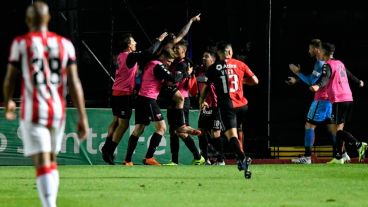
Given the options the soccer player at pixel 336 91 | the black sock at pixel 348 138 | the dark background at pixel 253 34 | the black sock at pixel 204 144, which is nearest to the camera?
the black sock at pixel 348 138

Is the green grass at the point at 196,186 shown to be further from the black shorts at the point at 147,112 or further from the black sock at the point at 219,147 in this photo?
the black sock at the point at 219,147

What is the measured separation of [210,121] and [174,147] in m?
0.95

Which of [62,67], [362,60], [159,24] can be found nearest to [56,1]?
[159,24]

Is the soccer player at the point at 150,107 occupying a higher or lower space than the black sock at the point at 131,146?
higher

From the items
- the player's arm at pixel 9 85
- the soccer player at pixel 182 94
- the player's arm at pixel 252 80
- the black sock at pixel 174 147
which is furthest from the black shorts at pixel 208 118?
the player's arm at pixel 9 85

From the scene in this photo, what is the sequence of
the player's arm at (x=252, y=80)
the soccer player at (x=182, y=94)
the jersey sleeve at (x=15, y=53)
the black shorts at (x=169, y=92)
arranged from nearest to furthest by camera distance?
the jersey sleeve at (x=15, y=53)
the player's arm at (x=252, y=80)
the soccer player at (x=182, y=94)
the black shorts at (x=169, y=92)

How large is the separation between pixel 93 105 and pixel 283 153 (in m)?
4.44

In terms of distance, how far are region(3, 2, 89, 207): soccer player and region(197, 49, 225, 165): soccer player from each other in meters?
10.7

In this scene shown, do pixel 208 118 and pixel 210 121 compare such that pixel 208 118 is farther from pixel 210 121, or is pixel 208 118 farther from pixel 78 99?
pixel 78 99

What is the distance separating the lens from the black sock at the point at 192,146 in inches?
794

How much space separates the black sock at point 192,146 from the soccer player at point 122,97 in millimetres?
1166

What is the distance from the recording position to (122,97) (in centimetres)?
2005

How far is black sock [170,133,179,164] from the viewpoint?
793 inches

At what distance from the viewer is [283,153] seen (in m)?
24.5
